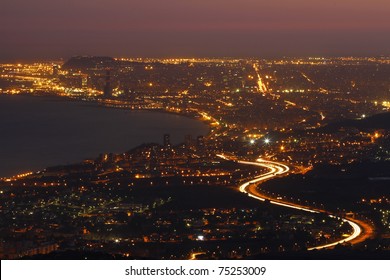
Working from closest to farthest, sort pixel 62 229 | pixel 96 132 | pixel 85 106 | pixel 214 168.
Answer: pixel 62 229 < pixel 214 168 < pixel 96 132 < pixel 85 106

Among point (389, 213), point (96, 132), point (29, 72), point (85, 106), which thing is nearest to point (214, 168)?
point (389, 213)

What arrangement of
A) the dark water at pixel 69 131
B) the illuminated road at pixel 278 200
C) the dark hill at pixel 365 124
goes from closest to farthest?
the illuminated road at pixel 278 200 → the dark hill at pixel 365 124 → the dark water at pixel 69 131

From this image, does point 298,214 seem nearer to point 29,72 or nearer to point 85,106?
point 85,106

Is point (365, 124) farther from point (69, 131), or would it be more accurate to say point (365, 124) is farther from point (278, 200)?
point (69, 131)


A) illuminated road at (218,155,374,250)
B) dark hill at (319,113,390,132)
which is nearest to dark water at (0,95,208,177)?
dark hill at (319,113,390,132)

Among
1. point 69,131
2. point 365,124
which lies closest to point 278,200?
point 365,124

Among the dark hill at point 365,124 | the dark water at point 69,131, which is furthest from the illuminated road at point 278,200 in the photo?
the dark water at point 69,131

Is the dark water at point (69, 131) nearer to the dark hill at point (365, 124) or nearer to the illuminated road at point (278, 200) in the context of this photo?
the dark hill at point (365, 124)
